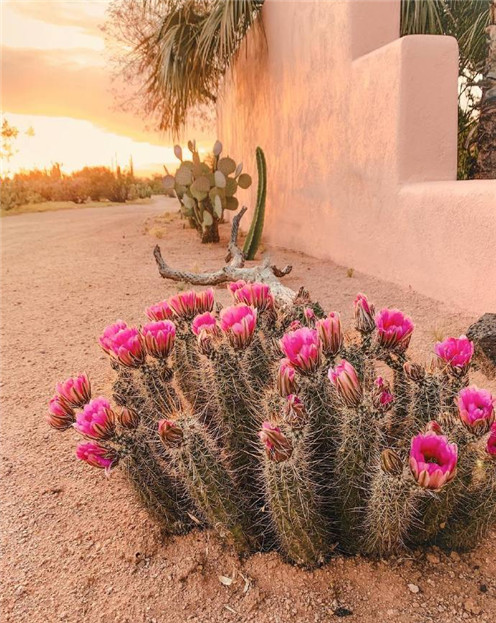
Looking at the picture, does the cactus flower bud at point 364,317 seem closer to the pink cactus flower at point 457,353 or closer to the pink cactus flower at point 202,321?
the pink cactus flower at point 457,353

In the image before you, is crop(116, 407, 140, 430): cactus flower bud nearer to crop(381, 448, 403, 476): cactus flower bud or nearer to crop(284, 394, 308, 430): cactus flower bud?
crop(284, 394, 308, 430): cactus flower bud

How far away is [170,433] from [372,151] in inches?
148

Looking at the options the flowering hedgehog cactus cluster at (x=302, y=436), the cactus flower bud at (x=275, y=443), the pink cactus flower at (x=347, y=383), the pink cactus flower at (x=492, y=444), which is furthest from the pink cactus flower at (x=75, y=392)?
the pink cactus flower at (x=492, y=444)

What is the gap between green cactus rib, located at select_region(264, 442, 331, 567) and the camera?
126 cm

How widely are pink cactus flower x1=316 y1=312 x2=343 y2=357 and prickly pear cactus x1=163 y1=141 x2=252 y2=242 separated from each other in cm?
519

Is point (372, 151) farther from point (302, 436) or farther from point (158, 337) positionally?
point (302, 436)

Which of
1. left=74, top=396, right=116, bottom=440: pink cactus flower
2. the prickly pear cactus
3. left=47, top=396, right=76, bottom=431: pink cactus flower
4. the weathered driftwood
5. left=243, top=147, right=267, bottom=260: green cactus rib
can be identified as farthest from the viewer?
the prickly pear cactus

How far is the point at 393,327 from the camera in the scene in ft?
5.07

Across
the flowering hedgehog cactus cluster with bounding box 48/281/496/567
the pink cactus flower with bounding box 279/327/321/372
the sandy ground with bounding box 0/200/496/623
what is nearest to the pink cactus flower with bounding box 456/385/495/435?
the flowering hedgehog cactus cluster with bounding box 48/281/496/567

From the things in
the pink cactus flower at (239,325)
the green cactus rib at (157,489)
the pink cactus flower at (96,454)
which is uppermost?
the pink cactus flower at (239,325)

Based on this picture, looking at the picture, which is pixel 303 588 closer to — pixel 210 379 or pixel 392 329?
pixel 210 379

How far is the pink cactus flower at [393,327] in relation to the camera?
5.07ft

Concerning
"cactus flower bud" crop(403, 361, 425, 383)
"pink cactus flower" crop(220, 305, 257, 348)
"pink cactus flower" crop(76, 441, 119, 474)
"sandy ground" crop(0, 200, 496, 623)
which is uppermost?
"pink cactus flower" crop(220, 305, 257, 348)

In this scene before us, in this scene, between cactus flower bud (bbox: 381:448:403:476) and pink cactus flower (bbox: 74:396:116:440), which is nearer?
cactus flower bud (bbox: 381:448:403:476)
